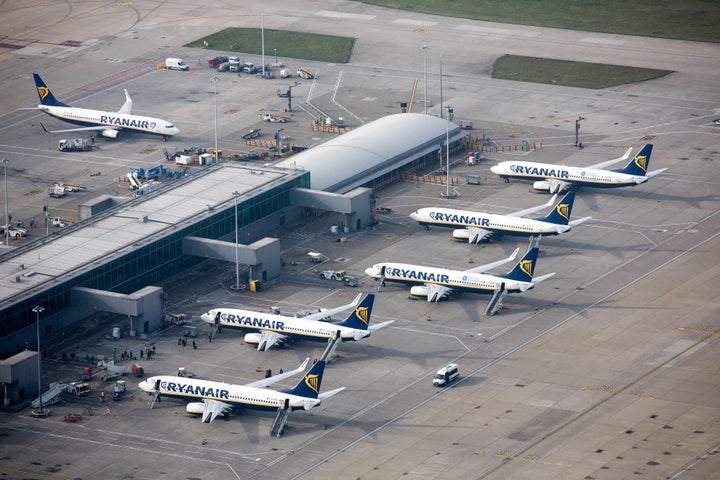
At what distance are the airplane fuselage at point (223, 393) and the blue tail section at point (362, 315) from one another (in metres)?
18.8

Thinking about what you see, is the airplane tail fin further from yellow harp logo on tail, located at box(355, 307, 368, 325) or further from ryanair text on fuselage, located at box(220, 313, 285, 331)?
ryanair text on fuselage, located at box(220, 313, 285, 331)

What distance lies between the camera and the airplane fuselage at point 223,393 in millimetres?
168250

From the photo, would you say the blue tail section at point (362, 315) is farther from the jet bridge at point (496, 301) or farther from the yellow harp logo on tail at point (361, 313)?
the jet bridge at point (496, 301)

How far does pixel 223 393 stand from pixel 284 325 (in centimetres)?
2001

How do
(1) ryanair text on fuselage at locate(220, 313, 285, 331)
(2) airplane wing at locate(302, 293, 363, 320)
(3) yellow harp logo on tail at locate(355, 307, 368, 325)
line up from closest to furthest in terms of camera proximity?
1. (3) yellow harp logo on tail at locate(355, 307, 368, 325)
2. (1) ryanair text on fuselage at locate(220, 313, 285, 331)
3. (2) airplane wing at locate(302, 293, 363, 320)

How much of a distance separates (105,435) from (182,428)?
27.6ft

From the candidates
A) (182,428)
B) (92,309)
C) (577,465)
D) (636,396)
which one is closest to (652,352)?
(636,396)

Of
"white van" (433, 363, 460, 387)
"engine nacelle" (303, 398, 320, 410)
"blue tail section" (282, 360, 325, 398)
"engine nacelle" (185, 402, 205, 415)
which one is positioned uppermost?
"blue tail section" (282, 360, 325, 398)

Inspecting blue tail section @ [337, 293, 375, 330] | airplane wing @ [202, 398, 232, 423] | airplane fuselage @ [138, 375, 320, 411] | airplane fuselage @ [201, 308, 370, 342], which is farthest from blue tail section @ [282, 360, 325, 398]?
airplane fuselage @ [201, 308, 370, 342]

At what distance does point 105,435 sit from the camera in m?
167

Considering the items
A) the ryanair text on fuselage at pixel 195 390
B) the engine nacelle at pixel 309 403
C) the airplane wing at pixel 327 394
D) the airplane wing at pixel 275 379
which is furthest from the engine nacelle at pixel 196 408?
the airplane wing at pixel 327 394

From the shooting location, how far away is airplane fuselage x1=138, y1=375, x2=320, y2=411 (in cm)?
16825

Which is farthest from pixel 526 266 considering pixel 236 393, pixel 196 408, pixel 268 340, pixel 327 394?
pixel 196 408

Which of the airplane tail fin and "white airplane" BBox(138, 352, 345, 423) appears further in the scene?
the airplane tail fin
